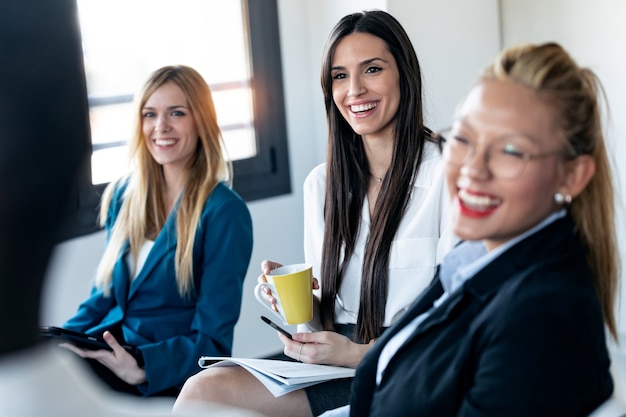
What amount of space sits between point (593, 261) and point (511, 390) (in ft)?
0.84

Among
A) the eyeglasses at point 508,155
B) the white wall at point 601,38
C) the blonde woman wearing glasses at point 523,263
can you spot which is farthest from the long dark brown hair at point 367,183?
the white wall at point 601,38

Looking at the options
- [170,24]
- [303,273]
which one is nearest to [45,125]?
[303,273]

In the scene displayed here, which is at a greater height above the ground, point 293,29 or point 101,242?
point 293,29

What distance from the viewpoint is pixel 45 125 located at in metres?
0.59

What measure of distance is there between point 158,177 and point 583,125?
158 centimetres

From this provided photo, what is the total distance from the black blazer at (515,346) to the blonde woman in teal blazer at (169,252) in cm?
104

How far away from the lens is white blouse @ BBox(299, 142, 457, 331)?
191 cm

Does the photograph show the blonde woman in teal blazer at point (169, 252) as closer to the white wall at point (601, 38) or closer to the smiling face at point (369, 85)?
the smiling face at point (369, 85)

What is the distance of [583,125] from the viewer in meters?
1.20

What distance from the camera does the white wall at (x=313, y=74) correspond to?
140 inches

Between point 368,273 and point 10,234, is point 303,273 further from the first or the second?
point 10,234

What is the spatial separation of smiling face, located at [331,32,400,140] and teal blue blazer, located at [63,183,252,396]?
0.46 metres

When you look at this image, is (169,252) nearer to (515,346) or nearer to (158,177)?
(158,177)

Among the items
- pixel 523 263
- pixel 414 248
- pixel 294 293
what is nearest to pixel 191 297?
pixel 294 293
